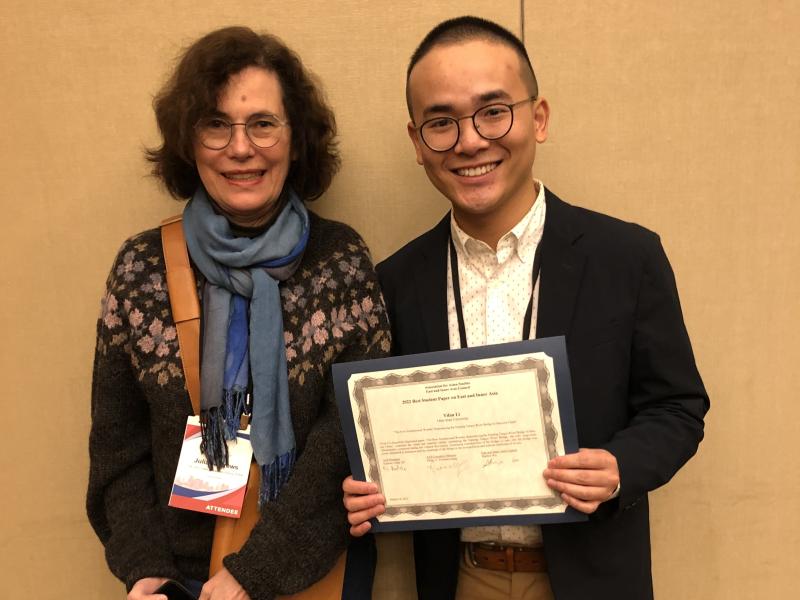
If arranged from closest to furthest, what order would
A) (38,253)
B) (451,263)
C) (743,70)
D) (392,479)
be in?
(392,479) → (451,263) → (743,70) → (38,253)

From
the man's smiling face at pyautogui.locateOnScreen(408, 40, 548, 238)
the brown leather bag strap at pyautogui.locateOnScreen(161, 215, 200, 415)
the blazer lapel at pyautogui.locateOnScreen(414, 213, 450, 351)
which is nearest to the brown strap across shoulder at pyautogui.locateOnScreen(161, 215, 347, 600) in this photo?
the brown leather bag strap at pyautogui.locateOnScreen(161, 215, 200, 415)

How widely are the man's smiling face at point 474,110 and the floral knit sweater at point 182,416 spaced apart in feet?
1.07

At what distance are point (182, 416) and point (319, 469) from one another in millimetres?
341

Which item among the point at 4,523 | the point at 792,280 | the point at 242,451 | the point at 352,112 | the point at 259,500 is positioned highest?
the point at 352,112

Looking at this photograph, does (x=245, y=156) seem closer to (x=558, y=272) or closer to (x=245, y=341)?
(x=245, y=341)

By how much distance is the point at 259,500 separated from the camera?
158 centimetres

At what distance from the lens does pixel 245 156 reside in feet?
5.24

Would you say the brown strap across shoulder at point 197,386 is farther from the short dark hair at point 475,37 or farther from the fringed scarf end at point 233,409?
the short dark hair at point 475,37

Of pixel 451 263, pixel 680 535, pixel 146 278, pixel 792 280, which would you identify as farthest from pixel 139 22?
pixel 680 535

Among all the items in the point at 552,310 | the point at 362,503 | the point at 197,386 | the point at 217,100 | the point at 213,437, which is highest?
the point at 217,100

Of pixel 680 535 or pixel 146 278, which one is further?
pixel 680 535

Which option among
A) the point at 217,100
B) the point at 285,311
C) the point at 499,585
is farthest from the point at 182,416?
the point at 499,585

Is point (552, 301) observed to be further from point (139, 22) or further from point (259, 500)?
point (139, 22)

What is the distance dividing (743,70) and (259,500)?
5.70 ft
